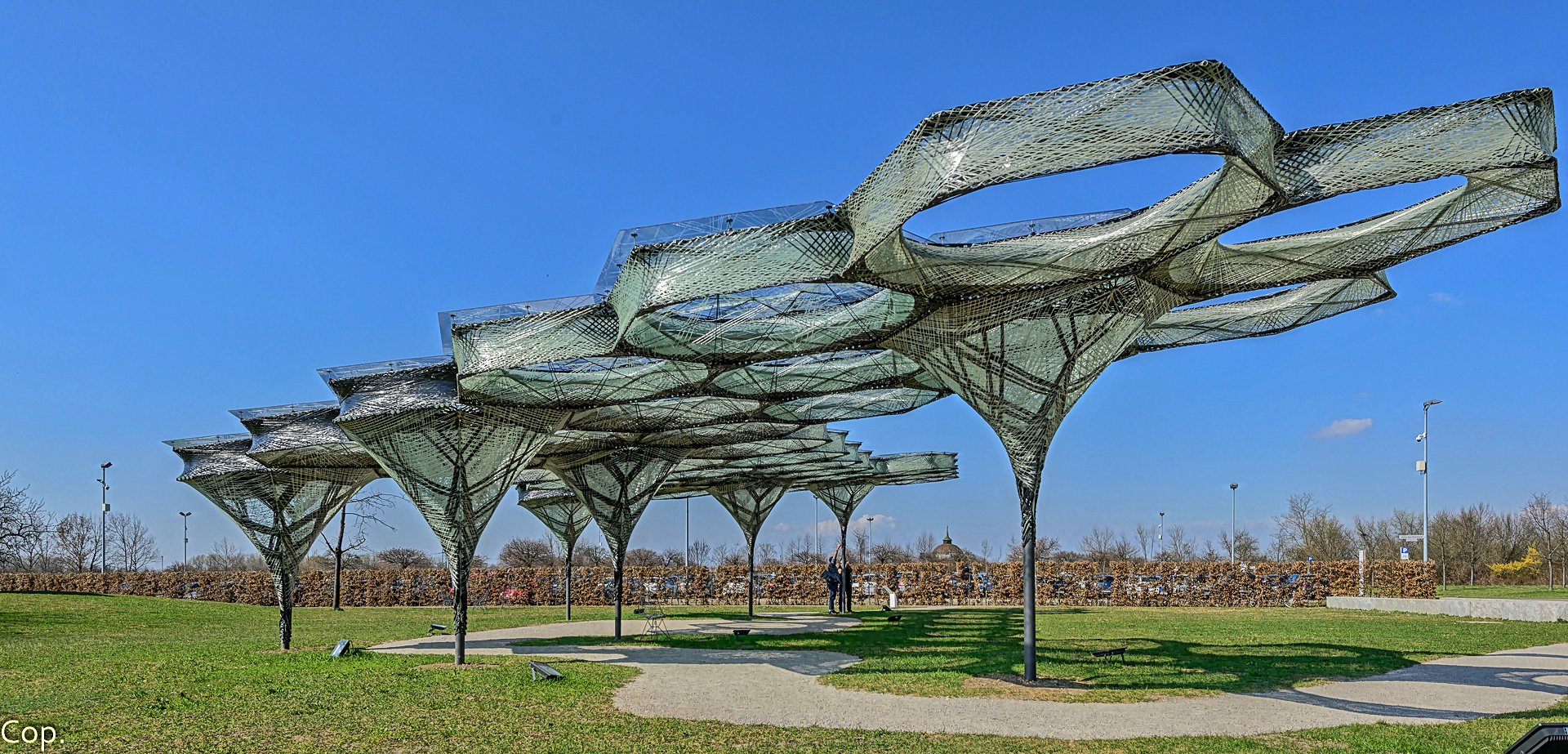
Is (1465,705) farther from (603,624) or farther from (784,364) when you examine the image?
(603,624)

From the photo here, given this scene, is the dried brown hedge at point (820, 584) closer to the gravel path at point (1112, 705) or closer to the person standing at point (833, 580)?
the person standing at point (833, 580)

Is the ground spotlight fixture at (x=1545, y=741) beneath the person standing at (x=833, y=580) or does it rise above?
above

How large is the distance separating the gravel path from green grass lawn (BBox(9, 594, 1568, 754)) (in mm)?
599

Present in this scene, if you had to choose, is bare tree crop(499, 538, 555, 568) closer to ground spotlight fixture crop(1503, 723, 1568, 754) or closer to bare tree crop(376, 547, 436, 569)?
bare tree crop(376, 547, 436, 569)

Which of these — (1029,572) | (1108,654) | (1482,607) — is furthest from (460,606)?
(1482,607)

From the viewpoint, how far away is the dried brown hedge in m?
43.8

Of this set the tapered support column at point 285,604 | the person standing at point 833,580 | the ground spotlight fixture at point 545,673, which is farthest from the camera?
the person standing at point 833,580

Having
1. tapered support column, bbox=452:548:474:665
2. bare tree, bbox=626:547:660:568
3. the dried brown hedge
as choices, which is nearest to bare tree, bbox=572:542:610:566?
bare tree, bbox=626:547:660:568

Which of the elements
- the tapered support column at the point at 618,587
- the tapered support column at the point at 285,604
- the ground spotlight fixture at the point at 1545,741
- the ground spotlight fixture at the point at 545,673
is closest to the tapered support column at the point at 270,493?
the tapered support column at the point at 285,604

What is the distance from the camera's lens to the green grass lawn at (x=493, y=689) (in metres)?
10.9

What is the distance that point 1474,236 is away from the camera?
1334 centimetres

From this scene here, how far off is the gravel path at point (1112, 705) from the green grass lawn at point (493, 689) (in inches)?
23.6

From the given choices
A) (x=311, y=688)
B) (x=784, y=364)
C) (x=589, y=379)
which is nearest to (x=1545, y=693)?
(x=784, y=364)

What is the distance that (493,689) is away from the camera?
15.4 m
